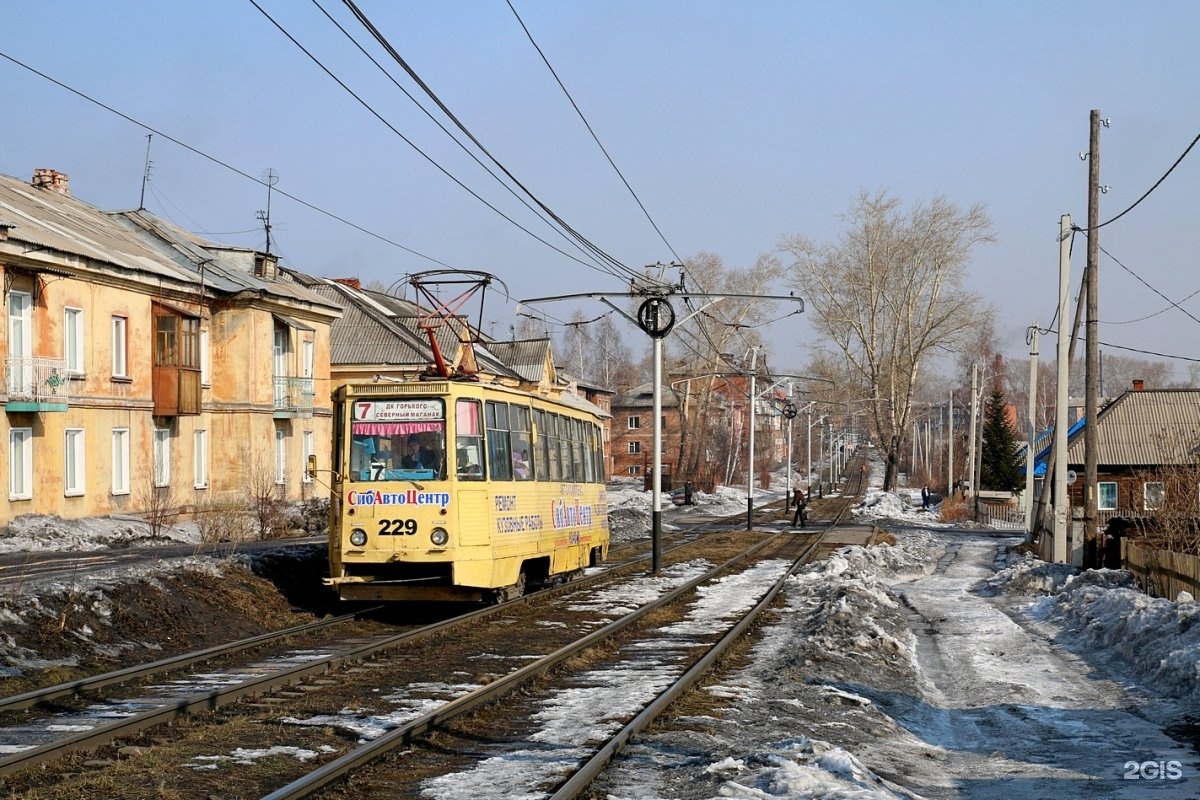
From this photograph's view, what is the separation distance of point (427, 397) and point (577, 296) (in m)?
9.73

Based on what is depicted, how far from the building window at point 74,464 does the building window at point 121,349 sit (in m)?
2.50

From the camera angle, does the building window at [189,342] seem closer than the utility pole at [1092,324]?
No

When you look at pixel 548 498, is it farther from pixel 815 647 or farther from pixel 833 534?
pixel 833 534

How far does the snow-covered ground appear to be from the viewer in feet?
25.2

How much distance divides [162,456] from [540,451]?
21.0 meters

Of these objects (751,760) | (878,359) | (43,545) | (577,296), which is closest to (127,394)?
(43,545)

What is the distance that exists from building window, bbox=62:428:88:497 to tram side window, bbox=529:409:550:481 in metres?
17.2

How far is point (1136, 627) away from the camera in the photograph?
13938 mm

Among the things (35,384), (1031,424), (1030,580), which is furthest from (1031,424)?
(35,384)

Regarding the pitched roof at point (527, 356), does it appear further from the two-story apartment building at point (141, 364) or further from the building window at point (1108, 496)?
the building window at point (1108, 496)

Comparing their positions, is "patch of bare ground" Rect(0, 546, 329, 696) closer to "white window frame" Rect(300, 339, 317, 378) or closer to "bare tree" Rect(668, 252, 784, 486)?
"white window frame" Rect(300, 339, 317, 378)

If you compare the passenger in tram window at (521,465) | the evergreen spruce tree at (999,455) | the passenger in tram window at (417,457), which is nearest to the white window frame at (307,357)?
the passenger in tram window at (521,465)

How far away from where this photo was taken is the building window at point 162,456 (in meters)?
35.5

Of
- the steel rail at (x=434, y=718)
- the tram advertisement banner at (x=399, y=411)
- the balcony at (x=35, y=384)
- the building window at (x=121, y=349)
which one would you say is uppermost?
the building window at (x=121, y=349)
